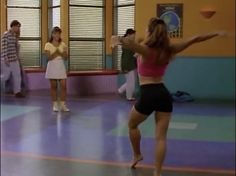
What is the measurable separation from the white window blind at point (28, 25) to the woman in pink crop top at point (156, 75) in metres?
0.27

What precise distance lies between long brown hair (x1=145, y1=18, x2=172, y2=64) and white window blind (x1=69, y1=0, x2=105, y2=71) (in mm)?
214

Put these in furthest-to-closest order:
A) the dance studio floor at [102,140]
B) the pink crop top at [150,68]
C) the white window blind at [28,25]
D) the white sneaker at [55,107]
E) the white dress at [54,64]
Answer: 1. the white sneaker at [55,107]
2. the dance studio floor at [102,140]
3. the pink crop top at [150,68]
4. the white dress at [54,64]
5. the white window blind at [28,25]

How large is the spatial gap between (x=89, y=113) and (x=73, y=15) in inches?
68.6

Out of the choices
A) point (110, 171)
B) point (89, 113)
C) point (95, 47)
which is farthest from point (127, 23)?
point (89, 113)

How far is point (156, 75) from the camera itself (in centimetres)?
188

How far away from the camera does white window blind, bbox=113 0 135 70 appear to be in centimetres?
164

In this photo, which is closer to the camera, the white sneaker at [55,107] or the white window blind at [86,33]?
the white window blind at [86,33]

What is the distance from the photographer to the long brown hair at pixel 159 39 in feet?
5.83

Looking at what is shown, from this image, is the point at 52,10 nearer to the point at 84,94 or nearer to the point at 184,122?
the point at 84,94

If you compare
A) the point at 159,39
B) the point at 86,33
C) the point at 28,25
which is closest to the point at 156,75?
the point at 159,39

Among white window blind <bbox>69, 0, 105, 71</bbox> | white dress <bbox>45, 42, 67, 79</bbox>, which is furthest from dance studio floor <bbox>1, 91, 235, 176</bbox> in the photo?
white window blind <bbox>69, 0, 105, 71</bbox>

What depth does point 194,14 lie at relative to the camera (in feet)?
5.65

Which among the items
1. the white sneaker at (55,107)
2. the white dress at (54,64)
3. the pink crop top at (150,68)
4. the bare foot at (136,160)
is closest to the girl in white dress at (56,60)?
the white dress at (54,64)

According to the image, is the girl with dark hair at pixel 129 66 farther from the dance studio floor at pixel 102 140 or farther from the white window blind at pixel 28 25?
the white window blind at pixel 28 25
